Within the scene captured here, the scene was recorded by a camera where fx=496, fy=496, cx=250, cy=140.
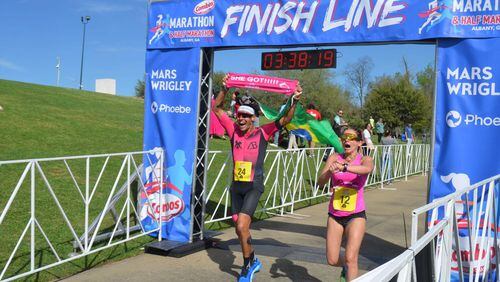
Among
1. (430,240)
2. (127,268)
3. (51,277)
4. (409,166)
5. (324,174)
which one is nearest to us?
(430,240)

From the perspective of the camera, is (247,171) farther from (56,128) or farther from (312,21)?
(56,128)

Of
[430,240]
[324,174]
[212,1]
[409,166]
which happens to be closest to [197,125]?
[212,1]

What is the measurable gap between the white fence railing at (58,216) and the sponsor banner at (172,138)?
0.60 ft

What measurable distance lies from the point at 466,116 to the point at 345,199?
1989mm

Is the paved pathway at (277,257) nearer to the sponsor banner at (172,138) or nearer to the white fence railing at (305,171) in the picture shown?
the sponsor banner at (172,138)

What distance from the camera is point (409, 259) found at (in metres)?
2.50

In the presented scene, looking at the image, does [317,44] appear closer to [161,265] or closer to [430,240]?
[161,265]

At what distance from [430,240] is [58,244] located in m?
5.33

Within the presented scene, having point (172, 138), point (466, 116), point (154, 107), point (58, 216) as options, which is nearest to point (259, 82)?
point (172, 138)

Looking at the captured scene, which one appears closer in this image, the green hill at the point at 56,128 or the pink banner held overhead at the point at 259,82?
the pink banner held overhead at the point at 259,82

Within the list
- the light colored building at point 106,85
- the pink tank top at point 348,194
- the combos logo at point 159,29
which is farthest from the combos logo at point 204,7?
the light colored building at point 106,85

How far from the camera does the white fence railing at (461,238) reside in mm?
3041

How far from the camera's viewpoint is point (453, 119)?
5.83 meters

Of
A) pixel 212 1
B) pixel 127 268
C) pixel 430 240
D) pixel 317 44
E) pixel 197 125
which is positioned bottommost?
pixel 127 268
